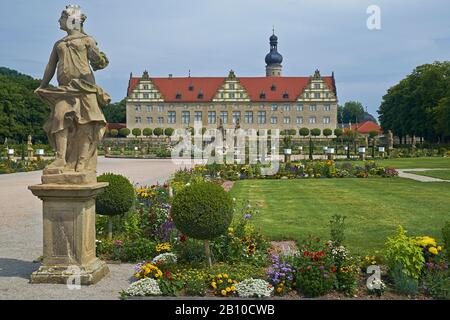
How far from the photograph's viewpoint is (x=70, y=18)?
623 centimetres

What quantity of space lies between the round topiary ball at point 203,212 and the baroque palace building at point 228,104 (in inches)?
2742

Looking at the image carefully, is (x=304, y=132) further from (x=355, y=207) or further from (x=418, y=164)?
(x=355, y=207)

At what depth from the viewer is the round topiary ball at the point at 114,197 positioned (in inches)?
307

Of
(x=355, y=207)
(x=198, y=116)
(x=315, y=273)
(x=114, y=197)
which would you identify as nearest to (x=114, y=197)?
(x=114, y=197)

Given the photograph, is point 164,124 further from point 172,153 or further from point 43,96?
point 43,96

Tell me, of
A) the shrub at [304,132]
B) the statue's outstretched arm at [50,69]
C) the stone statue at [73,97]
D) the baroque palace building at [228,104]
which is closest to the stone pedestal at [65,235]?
the stone statue at [73,97]

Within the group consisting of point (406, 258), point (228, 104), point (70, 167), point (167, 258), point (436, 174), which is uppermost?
point (228, 104)

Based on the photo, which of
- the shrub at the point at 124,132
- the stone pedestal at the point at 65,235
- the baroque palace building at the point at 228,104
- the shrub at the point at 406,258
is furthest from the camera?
the baroque palace building at the point at 228,104

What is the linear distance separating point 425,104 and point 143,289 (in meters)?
51.7

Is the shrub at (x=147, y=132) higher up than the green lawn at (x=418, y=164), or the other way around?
the shrub at (x=147, y=132)

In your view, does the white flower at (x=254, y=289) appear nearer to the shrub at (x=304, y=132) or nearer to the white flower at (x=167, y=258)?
the white flower at (x=167, y=258)

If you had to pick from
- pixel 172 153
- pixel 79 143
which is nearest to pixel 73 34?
pixel 79 143

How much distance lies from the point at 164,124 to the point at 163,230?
230 ft
